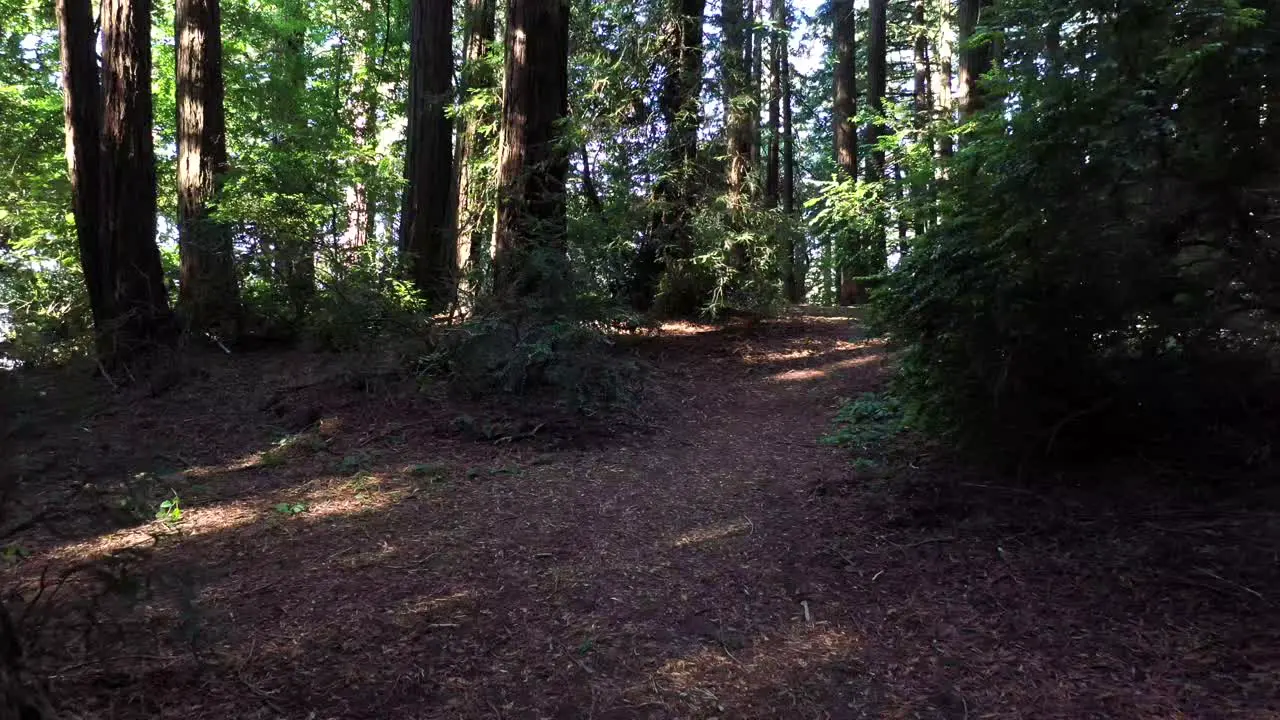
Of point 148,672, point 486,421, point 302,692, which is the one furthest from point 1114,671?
Answer: point 486,421

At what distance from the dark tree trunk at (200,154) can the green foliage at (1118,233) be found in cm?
955

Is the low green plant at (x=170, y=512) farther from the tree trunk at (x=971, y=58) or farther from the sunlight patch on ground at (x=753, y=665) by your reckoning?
the tree trunk at (x=971, y=58)

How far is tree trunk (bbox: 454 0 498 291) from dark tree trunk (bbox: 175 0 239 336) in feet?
10.6

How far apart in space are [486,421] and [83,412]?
4806mm

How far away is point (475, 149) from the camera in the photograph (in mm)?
11656

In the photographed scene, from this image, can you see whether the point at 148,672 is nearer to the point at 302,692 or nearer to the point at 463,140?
the point at 302,692

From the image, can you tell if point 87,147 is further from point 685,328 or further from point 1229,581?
point 1229,581

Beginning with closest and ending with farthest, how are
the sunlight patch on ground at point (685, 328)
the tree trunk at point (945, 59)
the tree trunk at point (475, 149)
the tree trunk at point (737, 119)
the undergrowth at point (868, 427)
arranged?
the undergrowth at point (868, 427)
the tree trunk at point (475, 149)
the tree trunk at point (737, 119)
the sunlight patch on ground at point (685, 328)
the tree trunk at point (945, 59)

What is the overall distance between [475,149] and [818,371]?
6.25 m

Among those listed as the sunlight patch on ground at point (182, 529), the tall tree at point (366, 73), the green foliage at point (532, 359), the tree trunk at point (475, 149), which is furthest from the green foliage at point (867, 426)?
the tall tree at point (366, 73)

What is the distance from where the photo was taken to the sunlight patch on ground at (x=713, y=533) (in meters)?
4.86

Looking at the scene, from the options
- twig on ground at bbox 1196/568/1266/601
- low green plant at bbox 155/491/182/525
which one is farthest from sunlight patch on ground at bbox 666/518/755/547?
low green plant at bbox 155/491/182/525

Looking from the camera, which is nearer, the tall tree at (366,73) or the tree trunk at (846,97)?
the tree trunk at (846,97)

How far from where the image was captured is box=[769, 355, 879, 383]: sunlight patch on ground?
394 inches
